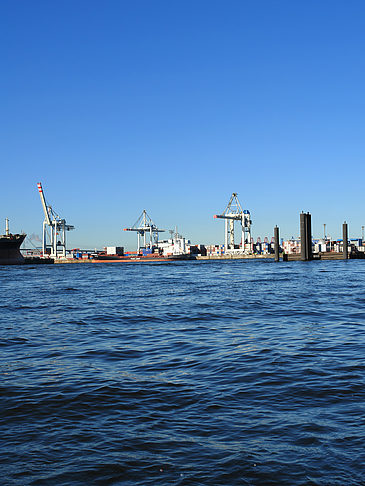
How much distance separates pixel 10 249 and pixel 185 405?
379 feet

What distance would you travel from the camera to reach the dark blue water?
14.1ft

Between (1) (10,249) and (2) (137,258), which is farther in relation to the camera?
(2) (137,258)

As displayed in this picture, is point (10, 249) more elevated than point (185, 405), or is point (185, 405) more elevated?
point (10, 249)

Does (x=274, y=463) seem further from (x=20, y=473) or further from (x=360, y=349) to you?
(x=360, y=349)

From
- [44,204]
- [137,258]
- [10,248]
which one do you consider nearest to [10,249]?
[10,248]

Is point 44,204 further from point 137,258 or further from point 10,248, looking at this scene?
point 10,248

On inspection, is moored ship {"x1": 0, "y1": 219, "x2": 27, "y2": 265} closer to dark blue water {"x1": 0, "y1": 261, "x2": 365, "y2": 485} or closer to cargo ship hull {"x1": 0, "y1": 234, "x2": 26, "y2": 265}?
cargo ship hull {"x1": 0, "y1": 234, "x2": 26, "y2": 265}

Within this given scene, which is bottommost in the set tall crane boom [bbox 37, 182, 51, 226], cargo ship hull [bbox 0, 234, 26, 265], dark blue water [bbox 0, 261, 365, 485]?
dark blue water [bbox 0, 261, 365, 485]

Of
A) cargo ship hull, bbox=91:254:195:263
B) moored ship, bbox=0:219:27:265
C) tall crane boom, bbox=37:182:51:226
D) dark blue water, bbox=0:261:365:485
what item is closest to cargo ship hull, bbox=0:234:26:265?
moored ship, bbox=0:219:27:265

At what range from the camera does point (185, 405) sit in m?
6.20

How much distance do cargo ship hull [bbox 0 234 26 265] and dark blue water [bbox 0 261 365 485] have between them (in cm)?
10419

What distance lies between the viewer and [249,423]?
5430 mm

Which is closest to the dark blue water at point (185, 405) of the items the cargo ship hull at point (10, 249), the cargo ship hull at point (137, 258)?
the cargo ship hull at point (10, 249)

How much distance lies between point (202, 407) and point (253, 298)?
16305 mm
